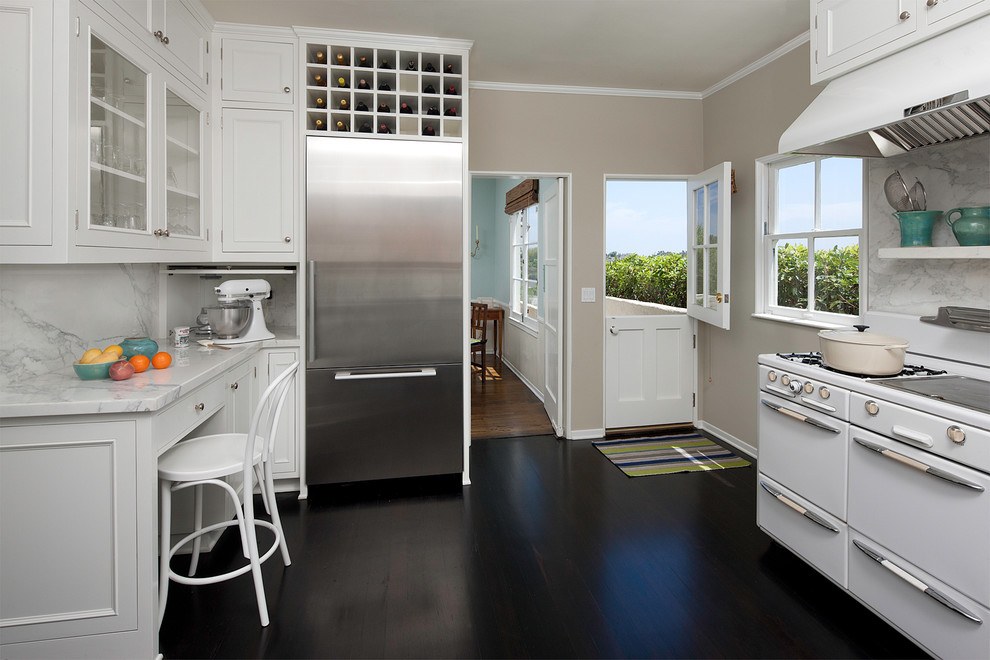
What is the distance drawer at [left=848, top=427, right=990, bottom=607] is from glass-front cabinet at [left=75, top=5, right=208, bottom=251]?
290cm

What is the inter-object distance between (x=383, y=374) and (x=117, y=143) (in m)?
1.78

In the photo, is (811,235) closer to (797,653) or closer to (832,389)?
(832,389)

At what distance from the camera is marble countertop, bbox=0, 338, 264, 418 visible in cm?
178

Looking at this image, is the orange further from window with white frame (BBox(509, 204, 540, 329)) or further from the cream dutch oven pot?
window with white frame (BBox(509, 204, 540, 329))

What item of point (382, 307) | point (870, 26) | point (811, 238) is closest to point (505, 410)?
point (382, 307)

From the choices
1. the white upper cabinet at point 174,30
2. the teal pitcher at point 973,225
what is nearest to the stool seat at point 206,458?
the white upper cabinet at point 174,30

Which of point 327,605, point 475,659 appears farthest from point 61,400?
point 475,659

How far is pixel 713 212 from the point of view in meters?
4.12

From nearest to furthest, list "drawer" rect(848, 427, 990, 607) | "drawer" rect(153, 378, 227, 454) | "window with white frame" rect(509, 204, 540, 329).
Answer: "drawer" rect(848, 427, 990, 607), "drawer" rect(153, 378, 227, 454), "window with white frame" rect(509, 204, 540, 329)

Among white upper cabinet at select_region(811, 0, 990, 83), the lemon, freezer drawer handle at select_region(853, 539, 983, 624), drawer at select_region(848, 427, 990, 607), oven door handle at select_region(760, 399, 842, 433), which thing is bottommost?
freezer drawer handle at select_region(853, 539, 983, 624)

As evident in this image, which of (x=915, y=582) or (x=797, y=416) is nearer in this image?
(x=915, y=582)

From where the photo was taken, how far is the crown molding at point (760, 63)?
135 inches

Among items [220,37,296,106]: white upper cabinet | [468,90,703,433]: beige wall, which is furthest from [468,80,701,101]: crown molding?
[220,37,296,106]: white upper cabinet

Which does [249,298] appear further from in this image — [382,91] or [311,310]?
[382,91]
